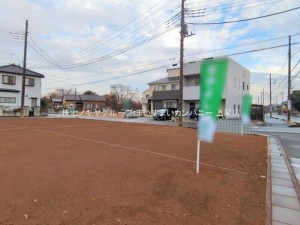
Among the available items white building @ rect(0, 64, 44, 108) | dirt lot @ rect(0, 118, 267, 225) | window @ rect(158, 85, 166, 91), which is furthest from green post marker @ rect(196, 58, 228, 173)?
white building @ rect(0, 64, 44, 108)

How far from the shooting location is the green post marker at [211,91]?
216 inches

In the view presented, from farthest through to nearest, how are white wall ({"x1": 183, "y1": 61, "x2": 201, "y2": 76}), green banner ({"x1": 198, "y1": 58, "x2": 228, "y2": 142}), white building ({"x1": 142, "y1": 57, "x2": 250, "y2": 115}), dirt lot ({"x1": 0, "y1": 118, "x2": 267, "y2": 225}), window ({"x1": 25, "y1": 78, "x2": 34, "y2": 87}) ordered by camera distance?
1. window ({"x1": 25, "y1": 78, "x2": 34, "y2": 87})
2. white wall ({"x1": 183, "y1": 61, "x2": 201, "y2": 76})
3. white building ({"x1": 142, "y1": 57, "x2": 250, "y2": 115})
4. green banner ({"x1": 198, "y1": 58, "x2": 228, "y2": 142})
5. dirt lot ({"x1": 0, "y1": 118, "x2": 267, "y2": 225})

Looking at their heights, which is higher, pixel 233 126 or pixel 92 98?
pixel 92 98

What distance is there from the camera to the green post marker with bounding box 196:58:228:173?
216 inches

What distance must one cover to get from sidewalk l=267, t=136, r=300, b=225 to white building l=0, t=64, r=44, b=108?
1339 inches

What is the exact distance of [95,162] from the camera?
6.66m

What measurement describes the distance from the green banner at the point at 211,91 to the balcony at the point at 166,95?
28578 millimetres

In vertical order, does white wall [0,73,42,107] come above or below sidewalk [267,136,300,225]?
above

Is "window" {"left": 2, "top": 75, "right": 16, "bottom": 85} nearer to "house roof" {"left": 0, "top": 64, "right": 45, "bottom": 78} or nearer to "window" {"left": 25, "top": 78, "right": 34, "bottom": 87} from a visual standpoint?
"house roof" {"left": 0, "top": 64, "right": 45, "bottom": 78}

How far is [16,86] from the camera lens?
3547 cm

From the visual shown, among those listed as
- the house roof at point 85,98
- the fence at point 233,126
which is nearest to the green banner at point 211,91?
the fence at point 233,126

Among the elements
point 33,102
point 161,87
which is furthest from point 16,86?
point 161,87

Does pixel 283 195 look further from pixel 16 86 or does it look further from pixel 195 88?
pixel 16 86

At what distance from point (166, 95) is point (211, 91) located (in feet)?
99.1
